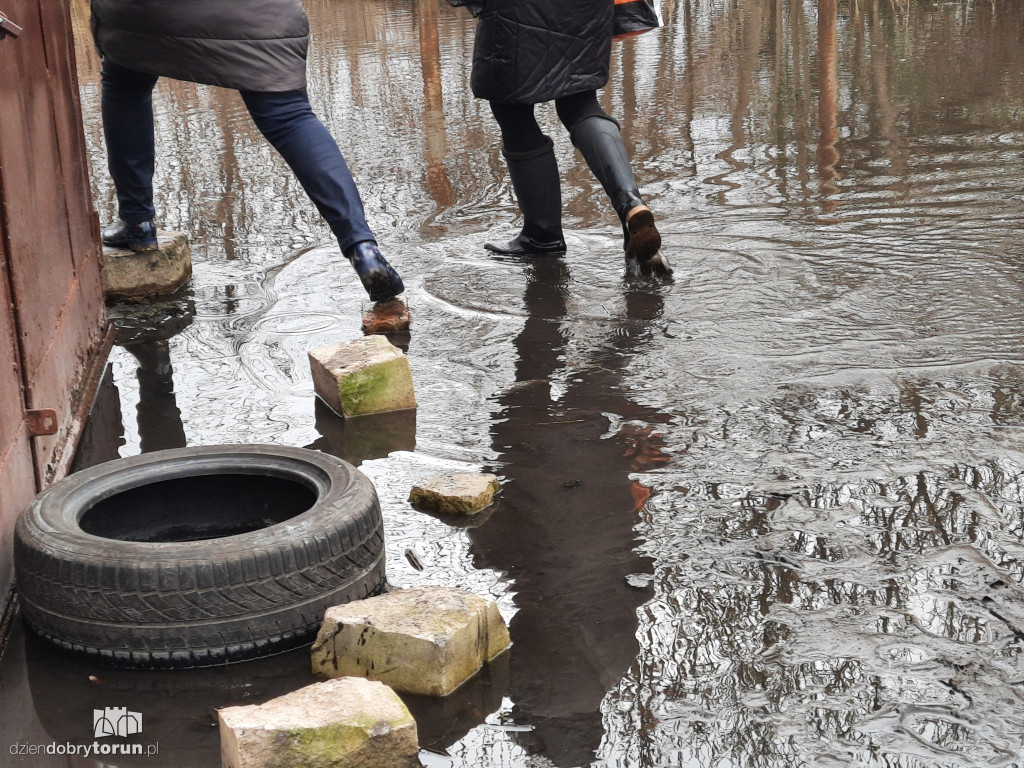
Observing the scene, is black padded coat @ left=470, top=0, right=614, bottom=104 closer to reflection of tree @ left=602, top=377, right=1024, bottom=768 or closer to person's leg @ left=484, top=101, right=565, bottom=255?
person's leg @ left=484, top=101, right=565, bottom=255

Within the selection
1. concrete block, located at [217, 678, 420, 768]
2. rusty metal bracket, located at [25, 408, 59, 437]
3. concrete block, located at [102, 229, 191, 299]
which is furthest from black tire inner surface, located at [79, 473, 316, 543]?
concrete block, located at [102, 229, 191, 299]

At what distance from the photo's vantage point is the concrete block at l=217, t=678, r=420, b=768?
190 cm

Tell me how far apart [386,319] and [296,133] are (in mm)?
761

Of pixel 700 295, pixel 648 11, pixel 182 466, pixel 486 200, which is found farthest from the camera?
pixel 486 200

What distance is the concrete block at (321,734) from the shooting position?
1897 mm

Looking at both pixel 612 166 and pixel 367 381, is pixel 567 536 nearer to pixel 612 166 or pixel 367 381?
pixel 367 381

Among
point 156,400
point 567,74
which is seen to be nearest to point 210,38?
point 156,400

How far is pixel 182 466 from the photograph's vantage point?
9.07 ft

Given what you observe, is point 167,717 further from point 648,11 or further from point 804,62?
point 804,62

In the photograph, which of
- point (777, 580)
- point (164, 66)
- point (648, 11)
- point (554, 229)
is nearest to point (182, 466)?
point (777, 580)

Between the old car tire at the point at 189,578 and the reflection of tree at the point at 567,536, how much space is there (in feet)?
1.24

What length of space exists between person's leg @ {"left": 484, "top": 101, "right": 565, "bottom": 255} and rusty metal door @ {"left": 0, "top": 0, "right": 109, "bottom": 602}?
185 centimetres

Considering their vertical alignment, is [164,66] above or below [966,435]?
above

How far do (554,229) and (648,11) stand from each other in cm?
104
